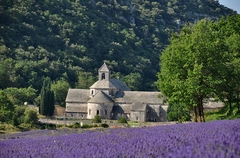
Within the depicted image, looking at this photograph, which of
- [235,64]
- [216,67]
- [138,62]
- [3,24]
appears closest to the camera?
[216,67]

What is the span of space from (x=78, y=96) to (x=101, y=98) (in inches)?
388

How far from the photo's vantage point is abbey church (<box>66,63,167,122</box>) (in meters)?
82.9

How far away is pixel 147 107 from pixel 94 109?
13.3 metres

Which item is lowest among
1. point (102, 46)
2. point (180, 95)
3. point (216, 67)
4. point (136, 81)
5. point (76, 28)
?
point (180, 95)

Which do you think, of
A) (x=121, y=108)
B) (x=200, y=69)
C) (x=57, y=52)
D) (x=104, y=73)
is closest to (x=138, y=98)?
(x=121, y=108)

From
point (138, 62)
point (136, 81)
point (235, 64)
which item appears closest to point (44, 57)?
point (136, 81)

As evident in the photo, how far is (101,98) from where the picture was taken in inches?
3287

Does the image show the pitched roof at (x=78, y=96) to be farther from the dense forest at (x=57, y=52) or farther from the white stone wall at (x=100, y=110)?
the dense forest at (x=57, y=52)

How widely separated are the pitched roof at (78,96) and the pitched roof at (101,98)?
6.59 m

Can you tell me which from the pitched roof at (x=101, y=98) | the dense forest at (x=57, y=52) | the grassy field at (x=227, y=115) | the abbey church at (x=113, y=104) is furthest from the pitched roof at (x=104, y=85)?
the grassy field at (x=227, y=115)

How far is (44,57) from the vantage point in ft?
469

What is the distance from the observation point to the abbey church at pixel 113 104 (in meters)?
82.9

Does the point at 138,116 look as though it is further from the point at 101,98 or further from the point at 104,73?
the point at 104,73

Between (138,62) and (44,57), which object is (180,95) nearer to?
(44,57)
